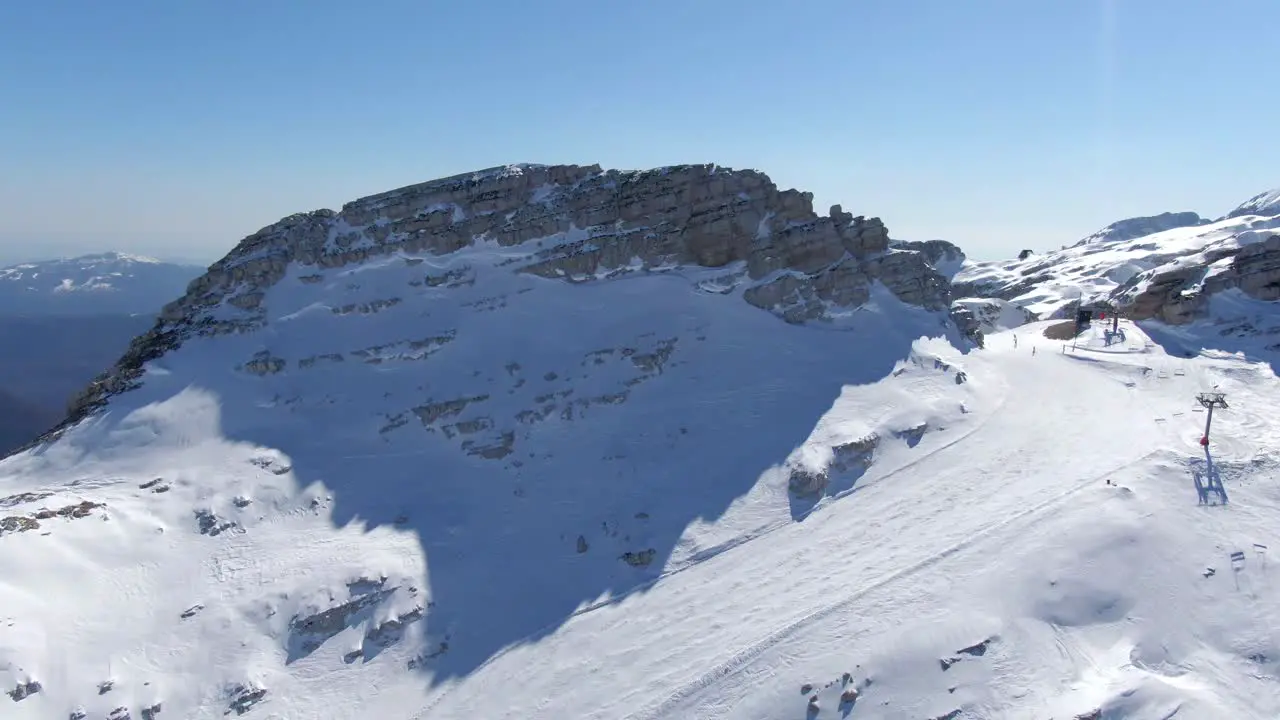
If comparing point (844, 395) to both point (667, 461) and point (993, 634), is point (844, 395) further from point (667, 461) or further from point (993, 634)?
point (993, 634)

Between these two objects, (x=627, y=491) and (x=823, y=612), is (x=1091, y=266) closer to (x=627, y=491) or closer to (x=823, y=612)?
(x=627, y=491)

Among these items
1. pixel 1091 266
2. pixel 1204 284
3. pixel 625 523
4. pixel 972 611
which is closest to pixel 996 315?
pixel 1204 284

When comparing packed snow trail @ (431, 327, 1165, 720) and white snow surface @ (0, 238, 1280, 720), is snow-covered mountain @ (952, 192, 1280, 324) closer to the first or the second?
white snow surface @ (0, 238, 1280, 720)

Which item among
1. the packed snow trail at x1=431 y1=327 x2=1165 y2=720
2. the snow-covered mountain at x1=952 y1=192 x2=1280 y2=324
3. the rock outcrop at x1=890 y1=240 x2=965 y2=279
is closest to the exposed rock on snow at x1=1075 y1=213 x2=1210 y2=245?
the snow-covered mountain at x1=952 y1=192 x2=1280 y2=324

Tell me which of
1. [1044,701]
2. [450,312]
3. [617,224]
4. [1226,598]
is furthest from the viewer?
[617,224]

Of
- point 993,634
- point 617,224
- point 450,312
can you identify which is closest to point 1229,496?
point 993,634
